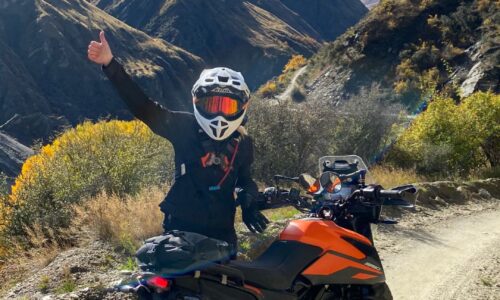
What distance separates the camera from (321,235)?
3.64 metres

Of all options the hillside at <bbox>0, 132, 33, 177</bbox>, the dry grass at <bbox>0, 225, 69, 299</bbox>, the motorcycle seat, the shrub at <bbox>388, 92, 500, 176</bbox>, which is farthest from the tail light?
the hillside at <bbox>0, 132, 33, 177</bbox>

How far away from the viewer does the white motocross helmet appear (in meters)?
3.72

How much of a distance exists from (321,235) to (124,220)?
4266mm

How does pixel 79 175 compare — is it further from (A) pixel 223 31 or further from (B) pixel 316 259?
(A) pixel 223 31

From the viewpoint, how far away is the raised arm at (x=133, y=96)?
3.78 metres

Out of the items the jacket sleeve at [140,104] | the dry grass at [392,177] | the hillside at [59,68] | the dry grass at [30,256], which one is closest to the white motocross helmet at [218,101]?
the jacket sleeve at [140,104]

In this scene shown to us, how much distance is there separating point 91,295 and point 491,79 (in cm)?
3795

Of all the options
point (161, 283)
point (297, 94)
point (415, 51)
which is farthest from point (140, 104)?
point (297, 94)

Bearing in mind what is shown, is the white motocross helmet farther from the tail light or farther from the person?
the tail light

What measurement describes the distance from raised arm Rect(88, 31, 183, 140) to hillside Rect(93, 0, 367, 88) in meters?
112

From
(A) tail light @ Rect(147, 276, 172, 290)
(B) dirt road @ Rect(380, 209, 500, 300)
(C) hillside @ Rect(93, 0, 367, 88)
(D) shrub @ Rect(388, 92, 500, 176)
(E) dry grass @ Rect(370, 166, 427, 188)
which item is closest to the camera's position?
(A) tail light @ Rect(147, 276, 172, 290)

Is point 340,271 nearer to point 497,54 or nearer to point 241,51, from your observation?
point 497,54

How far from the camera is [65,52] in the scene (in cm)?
8450

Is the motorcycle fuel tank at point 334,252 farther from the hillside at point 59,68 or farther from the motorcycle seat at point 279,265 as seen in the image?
the hillside at point 59,68
